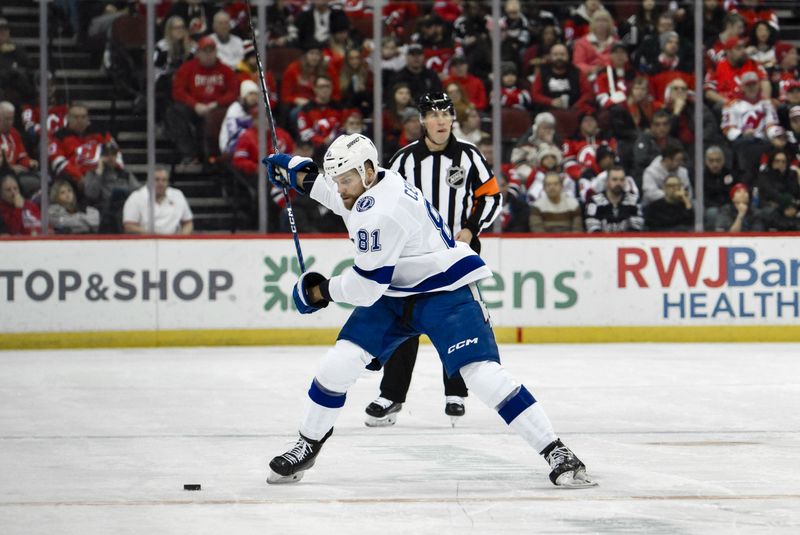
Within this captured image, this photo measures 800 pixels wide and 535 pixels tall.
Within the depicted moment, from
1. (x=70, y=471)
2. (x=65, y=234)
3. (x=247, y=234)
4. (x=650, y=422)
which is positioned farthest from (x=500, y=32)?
(x=70, y=471)

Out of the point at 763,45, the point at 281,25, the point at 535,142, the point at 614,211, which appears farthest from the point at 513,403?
the point at 763,45

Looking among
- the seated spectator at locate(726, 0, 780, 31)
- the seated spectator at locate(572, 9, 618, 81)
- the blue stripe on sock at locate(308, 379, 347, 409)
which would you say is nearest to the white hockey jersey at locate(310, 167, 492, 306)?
the blue stripe on sock at locate(308, 379, 347, 409)

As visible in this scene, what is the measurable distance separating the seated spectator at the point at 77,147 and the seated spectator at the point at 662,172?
3914mm

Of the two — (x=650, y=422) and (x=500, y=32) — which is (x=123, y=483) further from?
(x=500, y=32)

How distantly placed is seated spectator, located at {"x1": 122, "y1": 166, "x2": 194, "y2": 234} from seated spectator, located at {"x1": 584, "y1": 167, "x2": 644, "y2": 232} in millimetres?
2986

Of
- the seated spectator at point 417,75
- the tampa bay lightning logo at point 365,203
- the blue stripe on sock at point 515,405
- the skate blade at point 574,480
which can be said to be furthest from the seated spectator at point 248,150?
the skate blade at point 574,480

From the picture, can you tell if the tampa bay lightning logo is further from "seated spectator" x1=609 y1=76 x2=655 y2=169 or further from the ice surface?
"seated spectator" x1=609 y1=76 x2=655 y2=169

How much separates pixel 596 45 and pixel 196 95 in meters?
3.25

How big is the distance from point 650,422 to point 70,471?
2667mm

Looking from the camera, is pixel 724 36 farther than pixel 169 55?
Yes

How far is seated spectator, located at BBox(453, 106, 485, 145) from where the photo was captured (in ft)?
36.6

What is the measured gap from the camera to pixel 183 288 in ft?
34.8

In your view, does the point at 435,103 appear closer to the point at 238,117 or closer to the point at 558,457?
the point at 558,457

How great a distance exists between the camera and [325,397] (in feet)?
16.3
